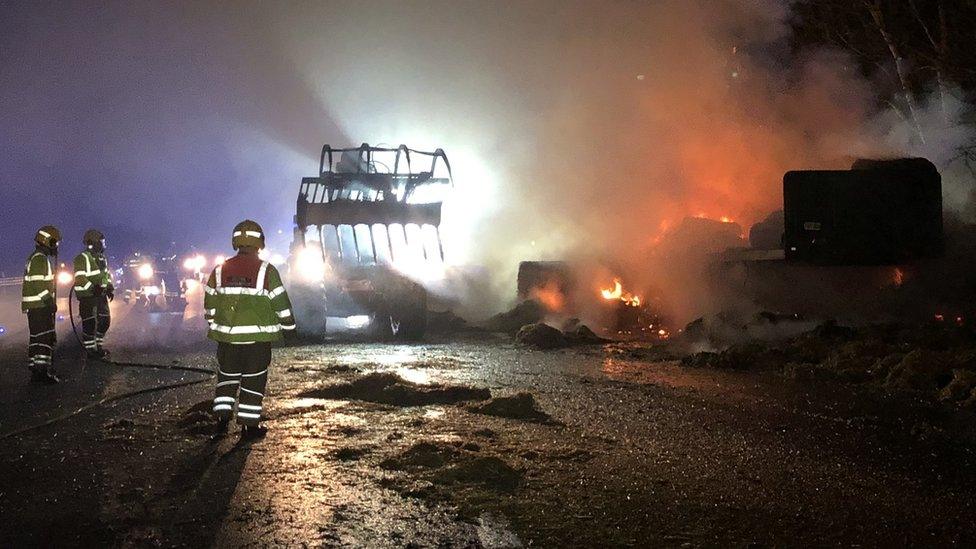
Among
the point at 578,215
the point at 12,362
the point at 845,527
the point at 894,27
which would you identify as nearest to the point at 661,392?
the point at 845,527

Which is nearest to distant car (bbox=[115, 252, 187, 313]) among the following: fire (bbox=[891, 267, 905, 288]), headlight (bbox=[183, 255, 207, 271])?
headlight (bbox=[183, 255, 207, 271])

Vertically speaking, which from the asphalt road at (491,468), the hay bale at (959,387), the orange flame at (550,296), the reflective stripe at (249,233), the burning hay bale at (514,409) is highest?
the reflective stripe at (249,233)

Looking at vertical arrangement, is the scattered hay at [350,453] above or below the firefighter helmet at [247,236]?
below

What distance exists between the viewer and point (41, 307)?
28.3ft

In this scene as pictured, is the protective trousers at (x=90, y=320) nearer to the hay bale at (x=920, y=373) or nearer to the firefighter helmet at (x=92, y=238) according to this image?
the firefighter helmet at (x=92, y=238)

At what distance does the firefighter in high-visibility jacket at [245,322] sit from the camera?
564 cm

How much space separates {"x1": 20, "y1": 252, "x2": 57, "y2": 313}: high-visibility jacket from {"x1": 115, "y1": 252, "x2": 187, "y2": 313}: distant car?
43.5 feet

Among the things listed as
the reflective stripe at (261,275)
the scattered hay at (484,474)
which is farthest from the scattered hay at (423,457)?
the reflective stripe at (261,275)

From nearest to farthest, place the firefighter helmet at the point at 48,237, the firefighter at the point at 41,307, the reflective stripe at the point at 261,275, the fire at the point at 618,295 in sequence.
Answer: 1. the reflective stripe at the point at 261,275
2. the firefighter at the point at 41,307
3. the firefighter helmet at the point at 48,237
4. the fire at the point at 618,295

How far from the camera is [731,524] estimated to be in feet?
12.8

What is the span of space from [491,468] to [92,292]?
7.75m

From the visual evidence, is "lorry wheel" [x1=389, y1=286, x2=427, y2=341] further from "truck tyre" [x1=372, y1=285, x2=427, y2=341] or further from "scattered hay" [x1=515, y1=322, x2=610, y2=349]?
"scattered hay" [x1=515, y1=322, x2=610, y2=349]

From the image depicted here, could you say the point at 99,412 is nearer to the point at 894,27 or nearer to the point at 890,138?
the point at 894,27

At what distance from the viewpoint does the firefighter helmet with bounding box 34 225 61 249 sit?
29.3 ft
